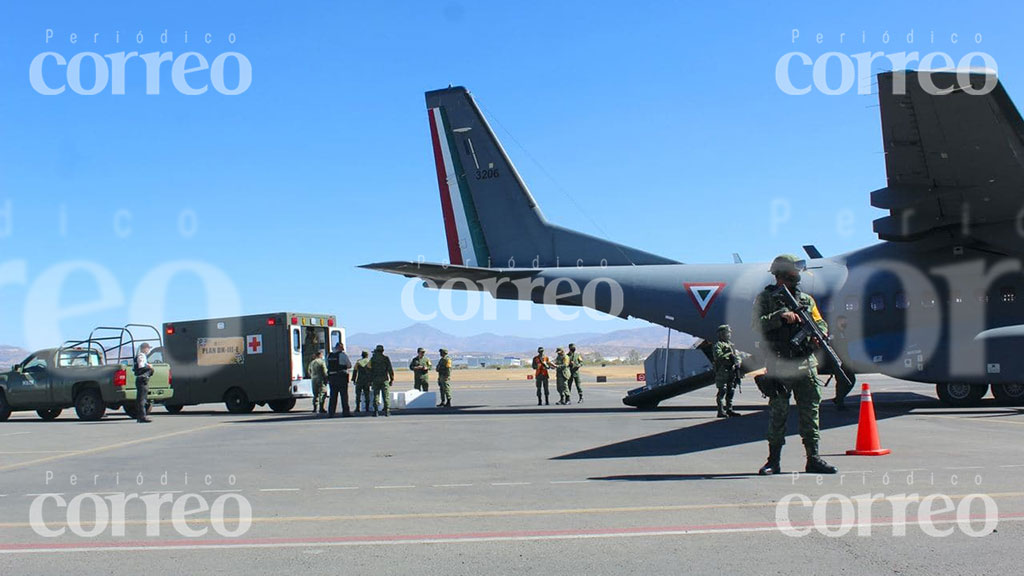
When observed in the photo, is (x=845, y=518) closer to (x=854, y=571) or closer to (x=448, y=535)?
(x=854, y=571)

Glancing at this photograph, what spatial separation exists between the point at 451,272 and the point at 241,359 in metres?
6.89

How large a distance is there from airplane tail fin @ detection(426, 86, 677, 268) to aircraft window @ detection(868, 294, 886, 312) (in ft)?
14.5

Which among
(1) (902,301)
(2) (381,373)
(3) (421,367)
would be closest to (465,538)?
(2) (381,373)

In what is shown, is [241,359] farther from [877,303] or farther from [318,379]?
[877,303]

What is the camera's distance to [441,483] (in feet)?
28.9

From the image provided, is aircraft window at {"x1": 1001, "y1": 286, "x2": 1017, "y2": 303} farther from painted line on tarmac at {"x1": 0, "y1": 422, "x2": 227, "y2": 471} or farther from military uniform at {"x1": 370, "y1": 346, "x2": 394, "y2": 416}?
painted line on tarmac at {"x1": 0, "y1": 422, "x2": 227, "y2": 471}

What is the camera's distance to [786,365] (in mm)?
8484

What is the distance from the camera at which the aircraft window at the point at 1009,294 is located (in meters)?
16.2

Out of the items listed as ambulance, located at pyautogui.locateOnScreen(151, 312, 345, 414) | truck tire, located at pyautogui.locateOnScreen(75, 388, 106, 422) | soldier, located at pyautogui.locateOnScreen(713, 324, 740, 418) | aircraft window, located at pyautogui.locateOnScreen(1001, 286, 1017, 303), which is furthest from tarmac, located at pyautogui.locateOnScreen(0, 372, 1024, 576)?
ambulance, located at pyautogui.locateOnScreen(151, 312, 345, 414)

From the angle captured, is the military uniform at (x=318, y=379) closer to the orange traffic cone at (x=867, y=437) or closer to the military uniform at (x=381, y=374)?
the military uniform at (x=381, y=374)

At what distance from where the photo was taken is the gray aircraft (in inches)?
497

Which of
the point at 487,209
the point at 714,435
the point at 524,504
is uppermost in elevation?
the point at 487,209

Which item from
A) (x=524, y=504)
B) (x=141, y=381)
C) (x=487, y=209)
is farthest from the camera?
(x=487, y=209)

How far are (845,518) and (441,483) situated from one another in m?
4.08
